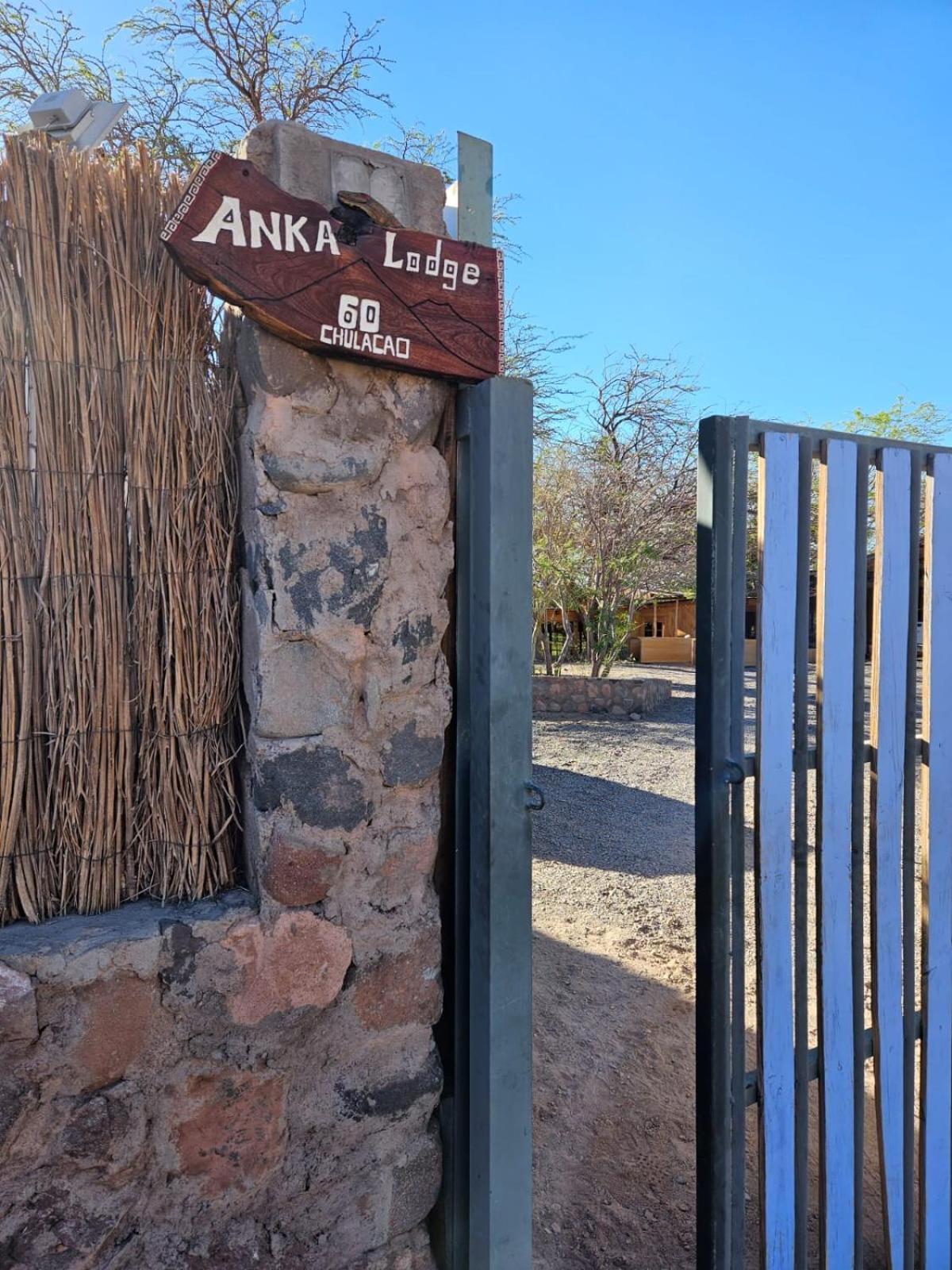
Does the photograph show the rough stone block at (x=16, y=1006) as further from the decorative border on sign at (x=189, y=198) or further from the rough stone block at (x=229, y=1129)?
the decorative border on sign at (x=189, y=198)

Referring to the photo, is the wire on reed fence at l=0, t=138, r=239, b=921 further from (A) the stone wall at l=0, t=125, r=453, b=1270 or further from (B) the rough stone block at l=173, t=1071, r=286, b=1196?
(B) the rough stone block at l=173, t=1071, r=286, b=1196

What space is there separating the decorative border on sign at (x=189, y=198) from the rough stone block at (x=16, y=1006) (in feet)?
4.06

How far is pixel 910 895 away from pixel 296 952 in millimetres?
1523

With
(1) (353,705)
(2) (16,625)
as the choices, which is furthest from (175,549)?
(1) (353,705)

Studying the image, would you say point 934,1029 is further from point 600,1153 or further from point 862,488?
point 862,488

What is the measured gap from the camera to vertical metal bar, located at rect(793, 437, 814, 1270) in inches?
69.2

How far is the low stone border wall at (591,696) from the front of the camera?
10.1 metres

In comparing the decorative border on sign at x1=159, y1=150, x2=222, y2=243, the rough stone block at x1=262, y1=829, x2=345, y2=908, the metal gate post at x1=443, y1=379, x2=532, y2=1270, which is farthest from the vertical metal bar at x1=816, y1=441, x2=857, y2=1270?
the decorative border on sign at x1=159, y1=150, x2=222, y2=243

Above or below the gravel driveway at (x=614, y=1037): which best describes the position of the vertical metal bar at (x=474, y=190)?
above

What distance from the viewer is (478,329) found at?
1598 mm

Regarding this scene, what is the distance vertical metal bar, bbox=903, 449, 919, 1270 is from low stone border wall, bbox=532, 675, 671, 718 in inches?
318

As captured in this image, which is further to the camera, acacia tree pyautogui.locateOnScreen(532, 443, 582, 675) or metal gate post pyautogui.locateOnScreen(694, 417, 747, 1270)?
acacia tree pyautogui.locateOnScreen(532, 443, 582, 675)

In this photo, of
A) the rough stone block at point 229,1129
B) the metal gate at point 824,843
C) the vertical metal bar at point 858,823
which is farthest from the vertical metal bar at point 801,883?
the rough stone block at point 229,1129

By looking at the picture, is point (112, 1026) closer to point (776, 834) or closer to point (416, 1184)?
point (416, 1184)
